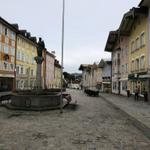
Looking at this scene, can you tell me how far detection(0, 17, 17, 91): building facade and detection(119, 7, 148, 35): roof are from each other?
61.9 ft

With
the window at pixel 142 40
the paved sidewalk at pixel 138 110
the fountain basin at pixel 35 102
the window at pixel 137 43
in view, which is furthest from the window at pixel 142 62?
the fountain basin at pixel 35 102

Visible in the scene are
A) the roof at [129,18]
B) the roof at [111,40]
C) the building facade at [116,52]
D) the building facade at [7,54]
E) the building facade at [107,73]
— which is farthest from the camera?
the building facade at [107,73]

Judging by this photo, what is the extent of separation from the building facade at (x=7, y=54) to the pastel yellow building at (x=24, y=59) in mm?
2537

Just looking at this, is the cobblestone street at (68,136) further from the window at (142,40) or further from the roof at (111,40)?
the roof at (111,40)

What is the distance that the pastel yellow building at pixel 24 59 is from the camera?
46.1 meters

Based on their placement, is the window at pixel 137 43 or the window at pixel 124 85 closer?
the window at pixel 137 43

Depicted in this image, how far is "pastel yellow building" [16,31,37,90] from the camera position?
151 ft

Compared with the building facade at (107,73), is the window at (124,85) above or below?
below

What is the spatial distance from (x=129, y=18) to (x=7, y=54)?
2242 centimetres

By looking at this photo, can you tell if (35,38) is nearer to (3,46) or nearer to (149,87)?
(3,46)

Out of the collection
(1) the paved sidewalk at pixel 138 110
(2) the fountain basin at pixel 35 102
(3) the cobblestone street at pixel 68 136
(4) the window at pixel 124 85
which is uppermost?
(4) the window at pixel 124 85

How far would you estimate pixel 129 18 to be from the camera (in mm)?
28375

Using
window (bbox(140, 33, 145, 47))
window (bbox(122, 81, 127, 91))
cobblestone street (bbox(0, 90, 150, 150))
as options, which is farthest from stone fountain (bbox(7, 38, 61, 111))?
window (bbox(122, 81, 127, 91))

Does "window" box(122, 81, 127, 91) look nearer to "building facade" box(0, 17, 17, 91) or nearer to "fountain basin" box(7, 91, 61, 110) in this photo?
"fountain basin" box(7, 91, 61, 110)
